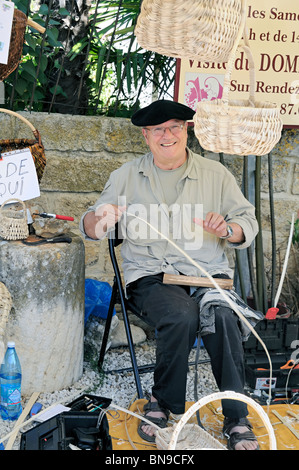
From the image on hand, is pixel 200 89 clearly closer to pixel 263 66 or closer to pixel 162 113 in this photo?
pixel 263 66

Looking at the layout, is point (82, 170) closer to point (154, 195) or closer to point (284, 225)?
point (154, 195)

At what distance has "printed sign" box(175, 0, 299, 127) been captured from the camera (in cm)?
350

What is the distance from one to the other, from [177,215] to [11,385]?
3.77ft

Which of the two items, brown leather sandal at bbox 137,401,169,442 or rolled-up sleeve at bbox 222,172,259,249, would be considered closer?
brown leather sandal at bbox 137,401,169,442

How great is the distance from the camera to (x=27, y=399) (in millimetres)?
3139

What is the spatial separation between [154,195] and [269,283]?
1.22 metres

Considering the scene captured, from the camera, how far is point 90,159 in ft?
12.4

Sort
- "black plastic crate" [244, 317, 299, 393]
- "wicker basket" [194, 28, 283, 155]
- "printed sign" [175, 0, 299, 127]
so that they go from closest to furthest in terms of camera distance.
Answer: "wicker basket" [194, 28, 283, 155] → "black plastic crate" [244, 317, 299, 393] → "printed sign" [175, 0, 299, 127]

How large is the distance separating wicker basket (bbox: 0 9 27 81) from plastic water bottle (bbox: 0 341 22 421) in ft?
4.57

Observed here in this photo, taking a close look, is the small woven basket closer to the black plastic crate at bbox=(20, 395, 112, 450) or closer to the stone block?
the stone block

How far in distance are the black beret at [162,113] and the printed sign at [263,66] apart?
54 centimetres

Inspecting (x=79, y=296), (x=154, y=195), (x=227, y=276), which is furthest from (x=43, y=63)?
(x=227, y=276)

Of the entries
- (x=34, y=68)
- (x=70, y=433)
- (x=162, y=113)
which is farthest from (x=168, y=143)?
(x=70, y=433)

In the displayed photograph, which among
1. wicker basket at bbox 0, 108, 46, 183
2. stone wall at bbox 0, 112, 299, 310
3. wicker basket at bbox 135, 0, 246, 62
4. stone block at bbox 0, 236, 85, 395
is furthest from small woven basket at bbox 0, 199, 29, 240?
wicker basket at bbox 135, 0, 246, 62
